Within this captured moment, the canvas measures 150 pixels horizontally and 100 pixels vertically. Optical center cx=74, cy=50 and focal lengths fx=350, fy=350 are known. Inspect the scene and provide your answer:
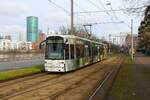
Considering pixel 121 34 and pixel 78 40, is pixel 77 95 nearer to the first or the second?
pixel 78 40

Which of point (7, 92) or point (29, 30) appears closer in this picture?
point (7, 92)

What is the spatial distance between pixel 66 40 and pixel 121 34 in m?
114

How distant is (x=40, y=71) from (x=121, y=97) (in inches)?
661

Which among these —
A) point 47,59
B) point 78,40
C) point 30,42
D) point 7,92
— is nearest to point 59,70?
point 47,59

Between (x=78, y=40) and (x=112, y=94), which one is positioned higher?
(x=78, y=40)

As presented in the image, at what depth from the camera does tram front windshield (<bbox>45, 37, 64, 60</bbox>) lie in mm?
27922

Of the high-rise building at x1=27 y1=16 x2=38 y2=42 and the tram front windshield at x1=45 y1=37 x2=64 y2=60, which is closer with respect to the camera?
the tram front windshield at x1=45 y1=37 x2=64 y2=60

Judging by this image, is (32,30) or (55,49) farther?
(32,30)

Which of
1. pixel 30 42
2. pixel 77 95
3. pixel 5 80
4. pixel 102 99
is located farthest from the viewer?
pixel 30 42

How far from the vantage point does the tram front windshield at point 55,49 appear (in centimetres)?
2792

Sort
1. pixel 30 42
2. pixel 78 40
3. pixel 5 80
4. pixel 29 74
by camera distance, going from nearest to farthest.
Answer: pixel 5 80, pixel 29 74, pixel 78 40, pixel 30 42

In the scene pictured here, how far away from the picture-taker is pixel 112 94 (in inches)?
592

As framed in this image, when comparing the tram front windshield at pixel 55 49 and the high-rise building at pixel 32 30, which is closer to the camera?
the tram front windshield at pixel 55 49

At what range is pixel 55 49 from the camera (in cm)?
2816
